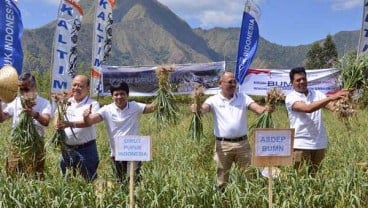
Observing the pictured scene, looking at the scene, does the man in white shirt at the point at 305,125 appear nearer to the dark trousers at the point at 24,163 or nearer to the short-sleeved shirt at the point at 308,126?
the short-sleeved shirt at the point at 308,126

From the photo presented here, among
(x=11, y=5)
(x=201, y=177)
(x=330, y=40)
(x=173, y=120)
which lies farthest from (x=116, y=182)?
(x=330, y=40)

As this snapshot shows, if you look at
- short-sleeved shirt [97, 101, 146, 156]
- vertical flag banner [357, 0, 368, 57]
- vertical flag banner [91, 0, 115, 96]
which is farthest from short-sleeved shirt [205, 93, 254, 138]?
vertical flag banner [91, 0, 115, 96]

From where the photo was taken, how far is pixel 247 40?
11.1m

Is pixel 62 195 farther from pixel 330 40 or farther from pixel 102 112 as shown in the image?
pixel 330 40

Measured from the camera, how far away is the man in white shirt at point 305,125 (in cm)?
471

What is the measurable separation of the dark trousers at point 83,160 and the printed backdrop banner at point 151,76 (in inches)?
356

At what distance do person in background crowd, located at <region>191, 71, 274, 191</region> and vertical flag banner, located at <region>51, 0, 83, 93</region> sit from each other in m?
6.28

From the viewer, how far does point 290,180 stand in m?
4.41

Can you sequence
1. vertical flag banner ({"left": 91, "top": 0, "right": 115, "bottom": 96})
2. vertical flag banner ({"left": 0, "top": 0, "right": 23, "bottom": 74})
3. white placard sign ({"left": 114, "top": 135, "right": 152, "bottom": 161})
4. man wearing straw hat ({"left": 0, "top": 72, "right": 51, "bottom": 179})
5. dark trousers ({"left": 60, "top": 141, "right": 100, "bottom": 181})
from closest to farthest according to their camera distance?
white placard sign ({"left": 114, "top": 135, "right": 152, "bottom": 161})
man wearing straw hat ({"left": 0, "top": 72, "right": 51, "bottom": 179})
dark trousers ({"left": 60, "top": 141, "right": 100, "bottom": 181})
vertical flag banner ({"left": 0, "top": 0, "right": 23, "bottom": 74})
vertical flag banner ({"left": 91, "top": 0, "right": 115, "bottom": 96})

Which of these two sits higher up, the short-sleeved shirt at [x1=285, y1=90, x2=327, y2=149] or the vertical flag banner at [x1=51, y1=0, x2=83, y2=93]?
the vertical flag banner at [x1=51, y1=0, x2=83, y2=93]

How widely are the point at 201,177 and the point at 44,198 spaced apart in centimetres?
135

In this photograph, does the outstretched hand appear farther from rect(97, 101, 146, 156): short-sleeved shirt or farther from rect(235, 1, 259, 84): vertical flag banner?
rect(235, 1, 259, 84): vertical flag banner

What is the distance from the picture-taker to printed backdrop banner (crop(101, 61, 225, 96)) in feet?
47.2

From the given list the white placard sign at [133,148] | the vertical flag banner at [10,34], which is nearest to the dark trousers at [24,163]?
the white placard sign at [133,148]
